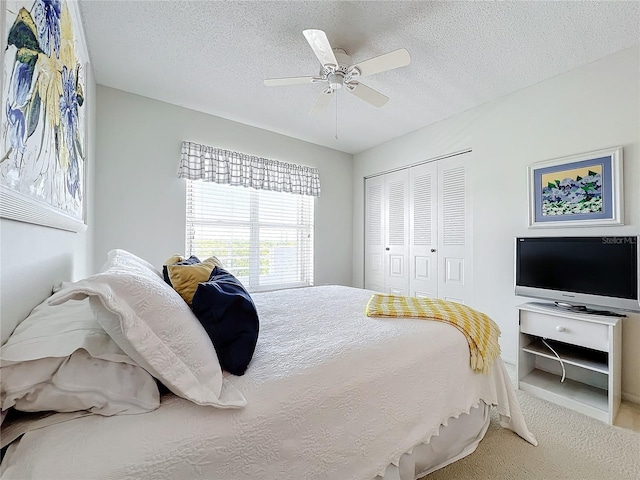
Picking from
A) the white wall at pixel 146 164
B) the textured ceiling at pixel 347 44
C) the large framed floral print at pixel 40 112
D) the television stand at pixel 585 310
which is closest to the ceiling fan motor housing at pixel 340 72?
the textured ceiling at pixel 347 44

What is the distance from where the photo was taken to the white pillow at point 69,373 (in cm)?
68

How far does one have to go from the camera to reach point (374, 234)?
435 cm

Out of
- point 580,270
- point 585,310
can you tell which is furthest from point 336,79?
point 585,310

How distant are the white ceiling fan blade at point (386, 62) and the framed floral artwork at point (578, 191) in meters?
1.72

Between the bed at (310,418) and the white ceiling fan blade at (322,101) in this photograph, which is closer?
the bed at (310,418)

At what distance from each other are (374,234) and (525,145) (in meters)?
2.14

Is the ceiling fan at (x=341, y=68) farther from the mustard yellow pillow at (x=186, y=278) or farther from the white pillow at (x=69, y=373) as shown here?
the white pillow at (x=69, y=373)

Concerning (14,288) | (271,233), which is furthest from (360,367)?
(271,233)

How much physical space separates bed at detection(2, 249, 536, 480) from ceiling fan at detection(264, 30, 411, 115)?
5.26 feet

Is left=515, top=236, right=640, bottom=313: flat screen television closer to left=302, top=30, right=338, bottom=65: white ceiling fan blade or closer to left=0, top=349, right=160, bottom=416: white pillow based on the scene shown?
left=302, top=30, right=338, bottom=65: white ceiling fan blade

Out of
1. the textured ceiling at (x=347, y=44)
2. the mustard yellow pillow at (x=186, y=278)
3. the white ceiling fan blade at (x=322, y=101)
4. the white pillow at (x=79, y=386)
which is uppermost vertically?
the textured ceiling at (x=347, y=44)

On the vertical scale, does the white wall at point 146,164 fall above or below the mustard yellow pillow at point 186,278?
above

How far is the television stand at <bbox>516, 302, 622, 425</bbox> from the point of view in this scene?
6.37 ft

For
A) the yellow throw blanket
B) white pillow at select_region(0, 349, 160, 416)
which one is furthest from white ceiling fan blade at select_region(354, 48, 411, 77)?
white pillow at select_region(0, 349, 160, 416)
